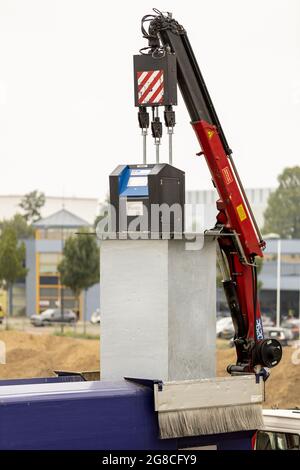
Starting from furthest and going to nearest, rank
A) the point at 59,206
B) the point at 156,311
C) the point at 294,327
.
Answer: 1. the point at 59,206
2. the point at 294,327
3. the point at 156,311

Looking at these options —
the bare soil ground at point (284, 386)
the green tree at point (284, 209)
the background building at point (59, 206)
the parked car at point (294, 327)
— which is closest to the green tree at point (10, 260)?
the parked car at point (294, 327)

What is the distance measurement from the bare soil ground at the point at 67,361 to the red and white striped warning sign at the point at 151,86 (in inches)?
440

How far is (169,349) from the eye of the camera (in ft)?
34.1

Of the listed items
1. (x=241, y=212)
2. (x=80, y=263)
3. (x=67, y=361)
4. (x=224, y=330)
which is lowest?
(x=67, y=361)

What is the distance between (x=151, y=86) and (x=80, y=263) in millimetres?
38423

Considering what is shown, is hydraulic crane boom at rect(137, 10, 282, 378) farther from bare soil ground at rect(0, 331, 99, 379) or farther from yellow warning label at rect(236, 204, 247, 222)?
bare soil ground at rect(0, 331, 99, 379)

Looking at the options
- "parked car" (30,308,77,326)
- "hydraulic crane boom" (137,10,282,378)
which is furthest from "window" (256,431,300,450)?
"parked car" (30,308,77,326)

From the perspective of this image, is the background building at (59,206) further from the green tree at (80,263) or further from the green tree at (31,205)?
the green tree at (80,263)

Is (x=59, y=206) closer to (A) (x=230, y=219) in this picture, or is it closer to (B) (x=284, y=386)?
(B) (x=284, y=386)

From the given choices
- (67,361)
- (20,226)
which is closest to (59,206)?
(20,226)

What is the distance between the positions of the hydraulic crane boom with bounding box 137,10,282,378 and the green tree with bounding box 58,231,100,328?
3633cm

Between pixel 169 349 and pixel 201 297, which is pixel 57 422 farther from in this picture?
pixel 201 297

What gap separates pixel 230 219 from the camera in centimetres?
1309
